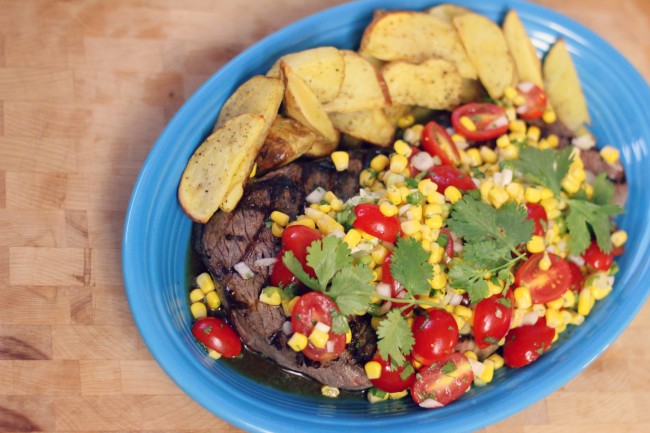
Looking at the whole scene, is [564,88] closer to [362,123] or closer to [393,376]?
[362,123]

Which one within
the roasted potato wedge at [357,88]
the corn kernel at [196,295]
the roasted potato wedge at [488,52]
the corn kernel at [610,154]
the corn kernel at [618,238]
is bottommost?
the corn kernel at [196,295]

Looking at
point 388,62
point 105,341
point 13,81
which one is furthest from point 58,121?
point 388,62

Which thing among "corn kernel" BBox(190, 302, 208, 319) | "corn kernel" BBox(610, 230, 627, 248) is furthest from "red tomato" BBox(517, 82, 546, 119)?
"corn kernel" BBox(190, 302, 208, 319)

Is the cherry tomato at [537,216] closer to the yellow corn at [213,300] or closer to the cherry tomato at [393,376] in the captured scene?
the cherry tomato at [393,376]

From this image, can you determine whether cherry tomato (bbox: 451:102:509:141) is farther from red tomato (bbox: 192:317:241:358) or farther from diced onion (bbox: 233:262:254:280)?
red tomato (bbox: 192:317:241:358)

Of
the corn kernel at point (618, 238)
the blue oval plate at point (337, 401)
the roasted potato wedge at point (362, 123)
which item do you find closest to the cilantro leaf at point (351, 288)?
the blue oval plate at point (337, 401)
